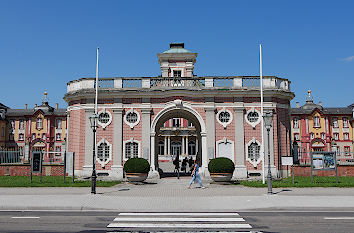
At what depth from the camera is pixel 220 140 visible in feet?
82.1

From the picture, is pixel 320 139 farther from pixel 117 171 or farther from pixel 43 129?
pixel 43 129

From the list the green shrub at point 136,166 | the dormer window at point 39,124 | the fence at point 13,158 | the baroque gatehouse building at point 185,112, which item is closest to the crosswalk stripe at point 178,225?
the green shrub at point 136,166

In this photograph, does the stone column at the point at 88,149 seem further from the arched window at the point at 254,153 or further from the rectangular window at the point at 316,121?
the rectangular window at the point at 316,121

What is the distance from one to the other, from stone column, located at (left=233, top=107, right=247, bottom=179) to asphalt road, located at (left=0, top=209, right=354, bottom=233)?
12795 millimetres

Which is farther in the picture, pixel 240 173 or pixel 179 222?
pixel 240 173

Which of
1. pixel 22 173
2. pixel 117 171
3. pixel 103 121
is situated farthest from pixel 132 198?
pixel 22 173

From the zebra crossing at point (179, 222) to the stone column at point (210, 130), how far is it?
13.7 meters

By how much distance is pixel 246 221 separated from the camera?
965cm

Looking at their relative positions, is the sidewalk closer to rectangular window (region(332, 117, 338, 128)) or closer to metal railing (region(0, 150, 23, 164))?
metal railing (region(0, 150, 23, 164))

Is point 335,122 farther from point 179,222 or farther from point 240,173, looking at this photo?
point 179,222

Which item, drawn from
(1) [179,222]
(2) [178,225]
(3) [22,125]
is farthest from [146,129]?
(3) [22,125]

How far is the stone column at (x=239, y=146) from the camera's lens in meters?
24.5

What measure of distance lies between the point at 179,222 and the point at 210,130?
52.5 ft

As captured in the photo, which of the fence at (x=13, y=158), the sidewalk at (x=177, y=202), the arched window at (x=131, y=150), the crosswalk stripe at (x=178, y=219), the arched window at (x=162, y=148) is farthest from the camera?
the arched window at (x=162, y=148)
